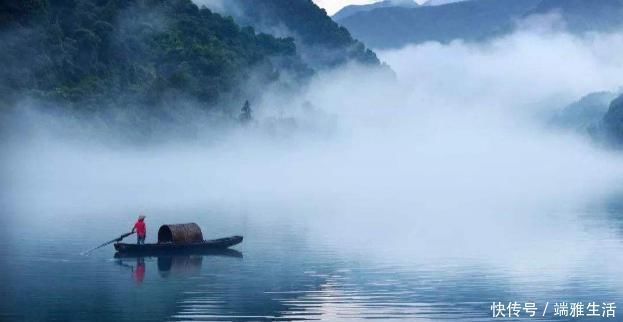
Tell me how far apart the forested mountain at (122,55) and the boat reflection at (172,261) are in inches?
2787

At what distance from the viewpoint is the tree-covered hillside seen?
122 m

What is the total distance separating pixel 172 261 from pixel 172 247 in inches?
50.1

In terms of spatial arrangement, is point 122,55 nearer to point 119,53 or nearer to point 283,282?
point 119,53

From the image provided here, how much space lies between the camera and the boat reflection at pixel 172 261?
149 ft

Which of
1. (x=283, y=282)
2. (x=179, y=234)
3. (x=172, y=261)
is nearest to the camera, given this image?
(x=283, y=282)

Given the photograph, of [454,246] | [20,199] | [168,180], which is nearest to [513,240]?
[454,246]

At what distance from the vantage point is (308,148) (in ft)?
637

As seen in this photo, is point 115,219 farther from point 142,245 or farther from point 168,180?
point 168,180

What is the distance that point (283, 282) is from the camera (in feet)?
141

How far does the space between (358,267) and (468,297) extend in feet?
33.5

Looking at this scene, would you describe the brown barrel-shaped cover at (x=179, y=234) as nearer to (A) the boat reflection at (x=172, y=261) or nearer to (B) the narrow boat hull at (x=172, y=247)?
(B) the narrow boat hull at (x=172, y=247)

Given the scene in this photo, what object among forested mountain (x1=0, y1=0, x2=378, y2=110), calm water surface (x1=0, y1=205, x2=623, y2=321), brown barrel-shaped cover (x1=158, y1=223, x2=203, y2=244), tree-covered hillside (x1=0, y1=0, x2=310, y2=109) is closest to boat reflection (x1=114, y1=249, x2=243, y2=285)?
calm water surface (x1=0, y1=205, x2=623, y2=321)

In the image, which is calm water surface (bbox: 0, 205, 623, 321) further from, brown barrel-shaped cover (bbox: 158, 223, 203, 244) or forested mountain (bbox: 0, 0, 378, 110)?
forested mountain (bbox: 0, 0, 378, 110)

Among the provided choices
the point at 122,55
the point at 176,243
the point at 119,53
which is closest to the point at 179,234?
the point at 176,243
